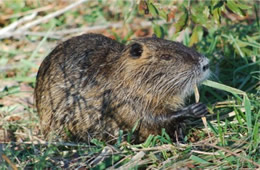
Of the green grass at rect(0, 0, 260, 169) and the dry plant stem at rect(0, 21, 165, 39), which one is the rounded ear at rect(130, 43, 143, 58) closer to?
the green grass at rect(0, 0, 260, 169)

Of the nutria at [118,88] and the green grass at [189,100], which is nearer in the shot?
the green grass at [189,100]

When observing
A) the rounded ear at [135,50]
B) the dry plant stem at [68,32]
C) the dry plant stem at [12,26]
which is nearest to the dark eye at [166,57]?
the rounded ear at [135,50]

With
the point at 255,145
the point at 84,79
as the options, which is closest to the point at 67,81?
the point at 84,79

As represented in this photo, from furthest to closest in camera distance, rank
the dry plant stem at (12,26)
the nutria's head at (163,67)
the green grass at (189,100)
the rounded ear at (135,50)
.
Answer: the dry plant stem at (12,26) < the rounded ear at (135,50) < the nutria's head at (163,67) < the green grass at (189,100)

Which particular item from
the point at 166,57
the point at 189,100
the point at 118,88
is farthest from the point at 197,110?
the point at 118,88

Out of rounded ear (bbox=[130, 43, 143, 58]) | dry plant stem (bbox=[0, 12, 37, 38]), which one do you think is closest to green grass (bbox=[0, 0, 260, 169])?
dry plant stem (bbox=[0, 12, 37, 38])

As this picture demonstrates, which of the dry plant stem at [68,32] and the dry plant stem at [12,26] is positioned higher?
the dry plant stem at [12,26]

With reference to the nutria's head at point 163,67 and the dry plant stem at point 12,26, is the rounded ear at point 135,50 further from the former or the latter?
the dry plant stem at point 12,26
